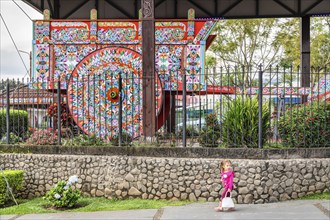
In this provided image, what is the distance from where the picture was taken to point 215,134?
1073cm

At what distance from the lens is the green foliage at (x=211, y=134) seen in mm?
10621

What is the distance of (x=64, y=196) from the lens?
976cm

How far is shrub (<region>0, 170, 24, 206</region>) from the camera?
1037cm

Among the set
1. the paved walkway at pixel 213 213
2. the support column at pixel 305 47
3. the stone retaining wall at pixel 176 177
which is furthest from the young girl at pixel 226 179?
the support column at pixel 305 47

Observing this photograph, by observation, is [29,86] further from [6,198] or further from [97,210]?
[97,210]

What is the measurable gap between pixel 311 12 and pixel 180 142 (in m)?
8.48

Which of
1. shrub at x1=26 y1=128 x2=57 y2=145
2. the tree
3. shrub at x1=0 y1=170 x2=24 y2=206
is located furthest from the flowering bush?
the tree

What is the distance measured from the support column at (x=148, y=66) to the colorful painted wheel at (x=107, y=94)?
0.26 m

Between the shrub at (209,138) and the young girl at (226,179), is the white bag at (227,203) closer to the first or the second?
the young girl at (226,179)

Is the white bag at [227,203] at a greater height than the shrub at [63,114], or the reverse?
the shrub at [63,114]

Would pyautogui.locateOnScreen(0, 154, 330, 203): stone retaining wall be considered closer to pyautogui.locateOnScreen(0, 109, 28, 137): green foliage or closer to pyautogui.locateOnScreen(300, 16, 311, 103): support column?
pyautogui.locateOnScreen(0, 109, 28, 137): green foliage

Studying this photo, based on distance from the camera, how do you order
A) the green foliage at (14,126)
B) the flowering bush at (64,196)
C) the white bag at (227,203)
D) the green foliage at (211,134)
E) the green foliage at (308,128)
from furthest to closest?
the green foliage at (14,126)
the green foliage at (211,134)
the green foliage at (308,128)
the flowering bush at (64,196)
the white bag at (227,203)

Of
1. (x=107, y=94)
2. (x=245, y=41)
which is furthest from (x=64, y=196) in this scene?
(x=245, y=41)

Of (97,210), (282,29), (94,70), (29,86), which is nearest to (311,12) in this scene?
(94,70)
